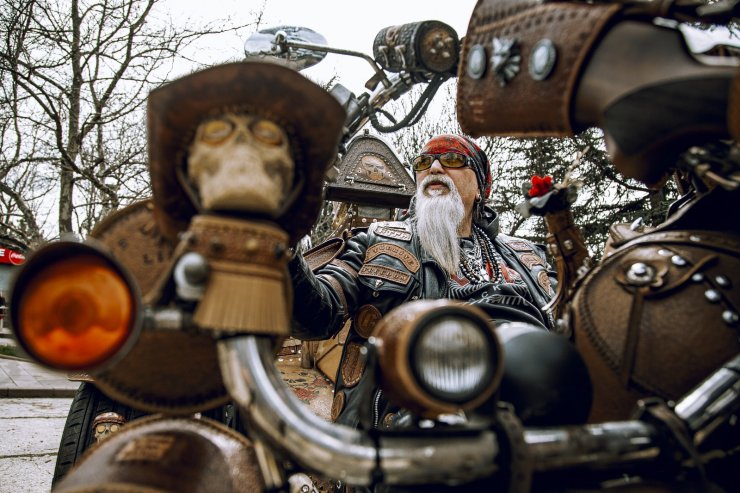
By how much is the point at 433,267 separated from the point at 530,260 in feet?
1.73

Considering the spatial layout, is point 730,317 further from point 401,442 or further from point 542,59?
point 401,442

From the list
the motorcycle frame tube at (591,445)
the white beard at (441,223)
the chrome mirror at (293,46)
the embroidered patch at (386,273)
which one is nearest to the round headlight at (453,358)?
the motorcycle frame tube at (591,445)

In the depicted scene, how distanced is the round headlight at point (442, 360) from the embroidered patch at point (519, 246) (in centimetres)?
214

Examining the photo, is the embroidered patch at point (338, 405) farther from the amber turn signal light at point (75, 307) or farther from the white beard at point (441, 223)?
the amber turn signal light at point (75, 307)

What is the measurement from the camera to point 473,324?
0.84 meters

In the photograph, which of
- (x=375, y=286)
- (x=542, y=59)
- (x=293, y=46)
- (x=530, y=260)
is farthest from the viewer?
(x=530, y=260)

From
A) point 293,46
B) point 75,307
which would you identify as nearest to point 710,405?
point 75,307

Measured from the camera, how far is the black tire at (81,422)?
234 cm

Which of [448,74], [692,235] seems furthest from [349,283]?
[692,235]

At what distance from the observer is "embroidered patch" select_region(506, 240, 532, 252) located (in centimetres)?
292

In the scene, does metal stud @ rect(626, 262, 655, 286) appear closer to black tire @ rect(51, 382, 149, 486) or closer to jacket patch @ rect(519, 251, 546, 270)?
jacket patch @ rect(519, 251, 546, 270)

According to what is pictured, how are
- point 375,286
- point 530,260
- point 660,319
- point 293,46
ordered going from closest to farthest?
point 660,319 < point 293,46 < point 375,286 < point 530,260

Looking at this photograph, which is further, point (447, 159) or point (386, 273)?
point (447, 159)

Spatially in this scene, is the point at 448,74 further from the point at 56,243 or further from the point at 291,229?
the point at 56,243
